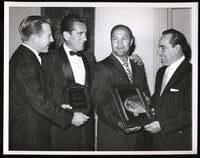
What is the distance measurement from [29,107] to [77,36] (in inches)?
25.1

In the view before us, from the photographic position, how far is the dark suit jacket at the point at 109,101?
2.78 m

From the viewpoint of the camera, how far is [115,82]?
279cm

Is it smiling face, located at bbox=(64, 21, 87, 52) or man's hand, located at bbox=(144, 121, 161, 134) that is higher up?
smiling face, located at bbox=(64, 21, 87, 52)

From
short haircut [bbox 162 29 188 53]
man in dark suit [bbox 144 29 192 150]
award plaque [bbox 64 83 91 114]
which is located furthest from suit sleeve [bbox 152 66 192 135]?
award plaque [bbox 64 83 91 114]

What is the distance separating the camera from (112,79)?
2.79 metres

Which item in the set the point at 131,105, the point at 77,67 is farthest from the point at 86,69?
the point at 131,105

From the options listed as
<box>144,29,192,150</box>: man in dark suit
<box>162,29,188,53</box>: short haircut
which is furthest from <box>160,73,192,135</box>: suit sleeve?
<box>162,29,188,53</box>: short haircut

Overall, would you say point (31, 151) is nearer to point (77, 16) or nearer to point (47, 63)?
point (47, 63)

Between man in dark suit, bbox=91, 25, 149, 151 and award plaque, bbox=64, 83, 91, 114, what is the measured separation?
58 millimetres

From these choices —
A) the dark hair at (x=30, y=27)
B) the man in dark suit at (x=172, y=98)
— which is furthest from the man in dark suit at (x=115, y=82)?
the dark hair at (x=30, y=27)

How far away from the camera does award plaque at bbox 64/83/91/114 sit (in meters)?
2.75

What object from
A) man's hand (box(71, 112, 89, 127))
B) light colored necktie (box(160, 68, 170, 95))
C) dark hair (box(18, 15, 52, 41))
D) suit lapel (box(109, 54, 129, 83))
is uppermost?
dark hair (box(18, 15, 52, 41))

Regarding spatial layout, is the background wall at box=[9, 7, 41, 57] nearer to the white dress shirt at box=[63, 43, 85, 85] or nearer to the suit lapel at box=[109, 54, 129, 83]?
the white dress shirt at box=[63, 43, 85, 85]

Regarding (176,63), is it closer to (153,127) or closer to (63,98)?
(153,127)
